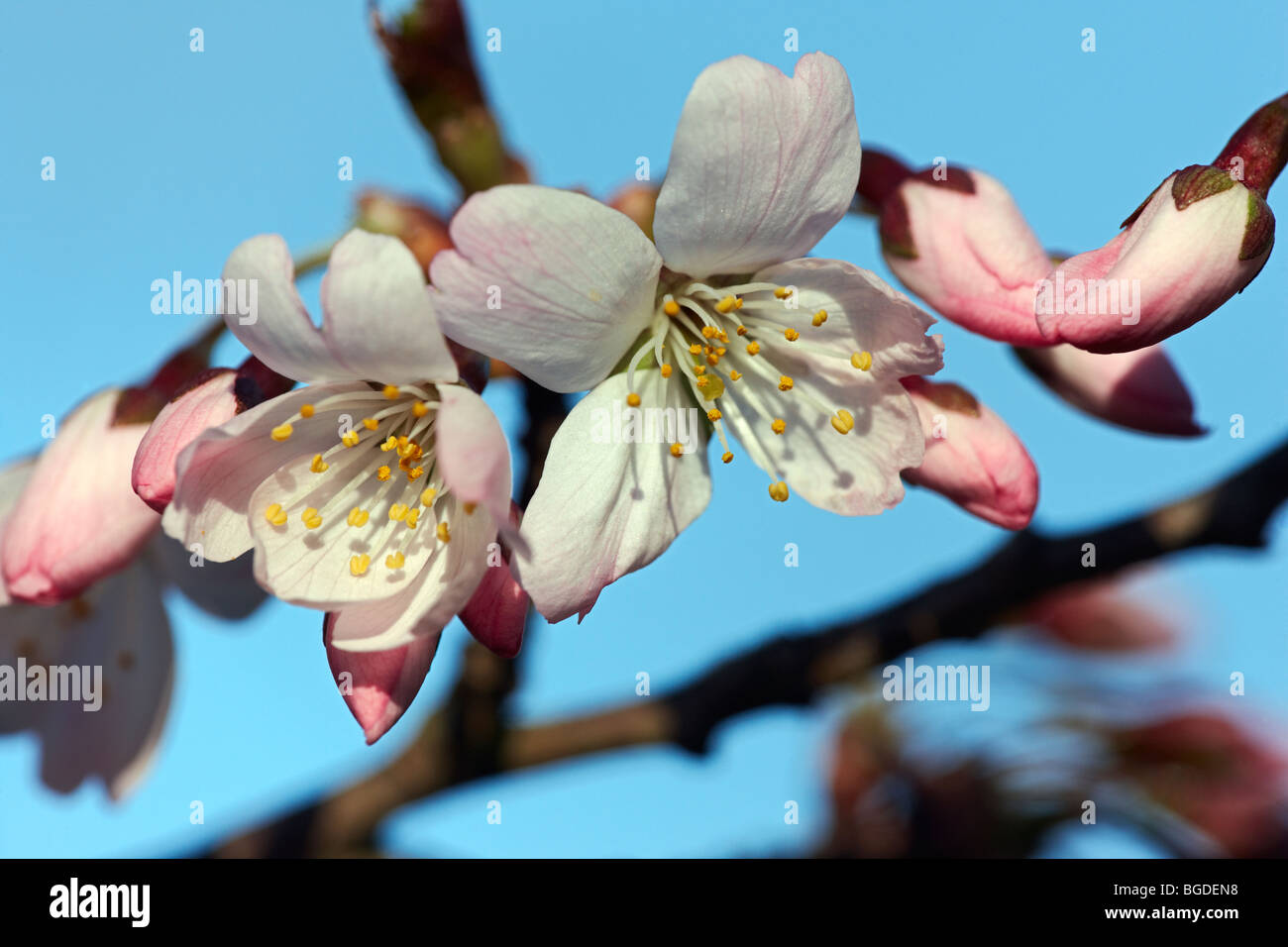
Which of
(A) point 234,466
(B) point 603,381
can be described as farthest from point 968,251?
(A) point 234,466

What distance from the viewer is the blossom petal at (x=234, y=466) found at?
0.81 m

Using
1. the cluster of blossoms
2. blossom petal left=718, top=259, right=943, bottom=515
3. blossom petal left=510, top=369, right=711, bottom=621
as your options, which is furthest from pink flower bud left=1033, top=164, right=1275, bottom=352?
blossom petal left=510, top=369, right=711, bottom=621

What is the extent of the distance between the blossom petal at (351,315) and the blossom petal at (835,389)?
1.07 feet

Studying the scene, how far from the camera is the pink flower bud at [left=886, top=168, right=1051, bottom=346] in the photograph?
864mm

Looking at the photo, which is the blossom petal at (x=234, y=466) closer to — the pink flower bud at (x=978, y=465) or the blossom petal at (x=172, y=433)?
the blossom petal at (x=172, y=433)

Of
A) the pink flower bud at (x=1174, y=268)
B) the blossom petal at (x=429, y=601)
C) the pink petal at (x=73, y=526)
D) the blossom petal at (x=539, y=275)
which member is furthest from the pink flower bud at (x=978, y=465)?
the pink petal at (x=73, y=526)

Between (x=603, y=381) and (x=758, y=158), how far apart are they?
0.24m

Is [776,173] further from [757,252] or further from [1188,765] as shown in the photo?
[1188,765]

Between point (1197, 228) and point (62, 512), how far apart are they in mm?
944

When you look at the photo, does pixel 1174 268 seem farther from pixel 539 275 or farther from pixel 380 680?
pixel 380 680

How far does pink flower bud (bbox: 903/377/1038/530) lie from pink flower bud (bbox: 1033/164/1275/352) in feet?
0.39

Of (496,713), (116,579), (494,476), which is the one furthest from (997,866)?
(116,579)

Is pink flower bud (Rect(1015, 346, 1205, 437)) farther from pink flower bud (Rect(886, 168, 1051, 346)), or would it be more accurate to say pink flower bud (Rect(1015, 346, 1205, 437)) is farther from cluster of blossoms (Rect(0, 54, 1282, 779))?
pink flower bud (Rect(886, 168, 1051, 346))

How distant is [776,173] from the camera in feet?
2.68
